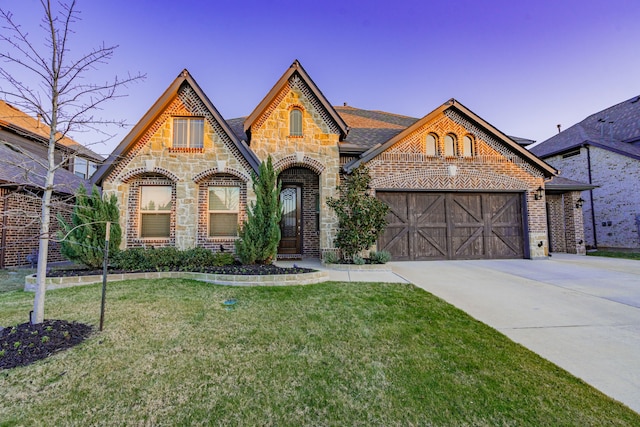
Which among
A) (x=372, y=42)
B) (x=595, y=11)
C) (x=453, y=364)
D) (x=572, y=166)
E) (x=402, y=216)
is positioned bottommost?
(x=453, y=364)

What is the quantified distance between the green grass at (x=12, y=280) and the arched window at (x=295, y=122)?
8200 mm

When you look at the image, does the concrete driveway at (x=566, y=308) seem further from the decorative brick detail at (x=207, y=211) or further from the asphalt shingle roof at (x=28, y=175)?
the asphalt shingle roof at (x=28, y=175)

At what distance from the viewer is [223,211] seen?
9.50 metres

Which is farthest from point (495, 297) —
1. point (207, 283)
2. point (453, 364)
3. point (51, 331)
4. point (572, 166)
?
point (572, 166)

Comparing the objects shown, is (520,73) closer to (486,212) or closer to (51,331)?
(486,212)

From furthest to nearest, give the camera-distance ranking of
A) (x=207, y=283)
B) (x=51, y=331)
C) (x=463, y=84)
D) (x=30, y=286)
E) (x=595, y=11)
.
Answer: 1. (x=463, y=84)
2. (x=595, y=11)
3. (x=207, y=283)
4. (x=30, y=286)
5. (x=51, y=331)

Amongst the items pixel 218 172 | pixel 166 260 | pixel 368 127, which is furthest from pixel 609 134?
pixel 166 260

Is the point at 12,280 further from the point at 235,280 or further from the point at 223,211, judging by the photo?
the point at 235,280

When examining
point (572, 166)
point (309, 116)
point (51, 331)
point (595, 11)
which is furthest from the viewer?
point (572, 166)

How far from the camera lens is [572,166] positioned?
16781 mm

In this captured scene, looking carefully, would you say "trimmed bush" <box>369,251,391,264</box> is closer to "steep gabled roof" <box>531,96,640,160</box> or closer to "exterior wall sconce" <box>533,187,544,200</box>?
"exterior wall sconce" <box>533,187,544,200</box>

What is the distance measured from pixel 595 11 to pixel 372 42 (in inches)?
293

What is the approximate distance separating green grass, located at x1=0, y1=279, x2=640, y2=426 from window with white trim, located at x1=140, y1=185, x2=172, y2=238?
5.15 metres

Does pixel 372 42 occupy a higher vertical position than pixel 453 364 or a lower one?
higher
